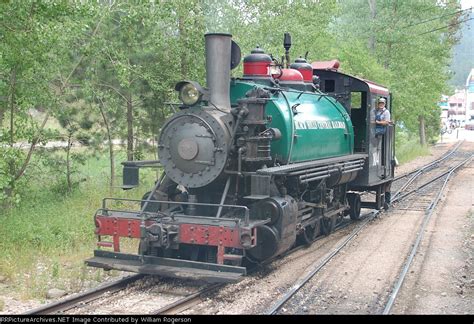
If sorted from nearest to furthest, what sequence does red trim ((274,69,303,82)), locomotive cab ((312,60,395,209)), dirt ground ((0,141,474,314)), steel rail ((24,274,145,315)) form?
steel rail ((24,274,145,315))
dirt ground ((0,141,474,314))
red trim ((274,69,303,82))
locomotive cab ((312,60,395,209))

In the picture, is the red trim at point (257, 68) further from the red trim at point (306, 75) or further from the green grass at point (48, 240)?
the green grass at point (48, 240)

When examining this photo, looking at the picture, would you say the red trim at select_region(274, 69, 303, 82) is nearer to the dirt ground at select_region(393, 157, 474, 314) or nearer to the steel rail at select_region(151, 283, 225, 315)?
the dirt ground at select_region(393, 157, 474, 314)

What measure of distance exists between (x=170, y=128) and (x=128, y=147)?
281 inches

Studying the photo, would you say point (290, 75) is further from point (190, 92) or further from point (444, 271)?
point (444, 271)

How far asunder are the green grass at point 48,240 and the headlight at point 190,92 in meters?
2.80

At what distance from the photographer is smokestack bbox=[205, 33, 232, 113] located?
8.40m

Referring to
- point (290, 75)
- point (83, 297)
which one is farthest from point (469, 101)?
point (83, 297)

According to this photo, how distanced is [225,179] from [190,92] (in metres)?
1.36

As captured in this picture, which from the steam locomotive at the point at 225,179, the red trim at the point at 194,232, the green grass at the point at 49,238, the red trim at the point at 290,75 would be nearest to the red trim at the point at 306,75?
the red trim at the point at 290,75

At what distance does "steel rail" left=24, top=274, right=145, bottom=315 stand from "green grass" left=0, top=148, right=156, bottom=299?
55cm

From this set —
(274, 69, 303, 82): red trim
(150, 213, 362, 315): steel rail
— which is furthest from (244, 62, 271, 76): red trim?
(150, 213, 362, 315): steel rail

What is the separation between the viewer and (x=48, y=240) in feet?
33.5

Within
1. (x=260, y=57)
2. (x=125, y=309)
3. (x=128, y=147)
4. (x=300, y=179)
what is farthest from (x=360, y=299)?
(x=128, y=147)

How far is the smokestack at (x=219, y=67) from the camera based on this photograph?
8.40 m
